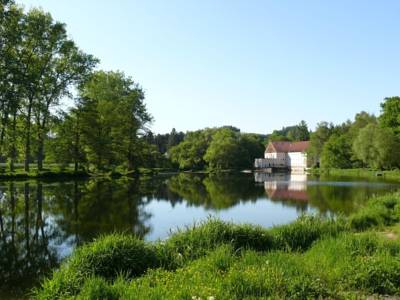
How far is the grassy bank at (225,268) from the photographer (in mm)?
6441

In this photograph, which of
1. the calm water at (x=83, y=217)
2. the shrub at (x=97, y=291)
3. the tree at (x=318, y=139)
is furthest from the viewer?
the tree at (x=318, y=139)

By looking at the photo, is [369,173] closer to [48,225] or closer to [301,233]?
[48,225]

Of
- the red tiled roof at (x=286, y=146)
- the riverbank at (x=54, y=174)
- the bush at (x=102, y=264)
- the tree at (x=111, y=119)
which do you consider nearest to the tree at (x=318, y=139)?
the red tiled roof at (x=286, y=146)

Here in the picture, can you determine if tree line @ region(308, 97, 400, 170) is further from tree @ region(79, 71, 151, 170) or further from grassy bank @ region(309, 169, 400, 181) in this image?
tree @ region(79, 71, 151, 170)

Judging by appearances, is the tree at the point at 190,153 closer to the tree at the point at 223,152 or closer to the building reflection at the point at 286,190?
the tree at the point at 223,152

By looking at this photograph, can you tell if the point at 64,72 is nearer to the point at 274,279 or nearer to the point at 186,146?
the point at 274,279

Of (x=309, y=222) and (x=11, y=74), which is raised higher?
(x=11, y=74)

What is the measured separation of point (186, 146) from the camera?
10450 centimetres

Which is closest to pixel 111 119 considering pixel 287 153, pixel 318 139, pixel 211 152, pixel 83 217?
pixel 83 217

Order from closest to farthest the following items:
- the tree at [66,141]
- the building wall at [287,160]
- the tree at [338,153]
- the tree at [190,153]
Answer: the tree at [66,141]
the tree at [338,153]
the tree at [190,153]
the building wall at [287,160]

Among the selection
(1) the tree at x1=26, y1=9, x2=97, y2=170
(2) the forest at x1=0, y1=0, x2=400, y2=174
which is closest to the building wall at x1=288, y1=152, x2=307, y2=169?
(2) the forest at x1=0, y1=0, x2=400, y2=174

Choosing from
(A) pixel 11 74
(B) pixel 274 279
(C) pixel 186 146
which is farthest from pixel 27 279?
(C) pixel 186 146

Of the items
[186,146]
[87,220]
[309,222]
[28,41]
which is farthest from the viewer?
[186,146]

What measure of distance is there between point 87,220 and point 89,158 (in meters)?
36.5
